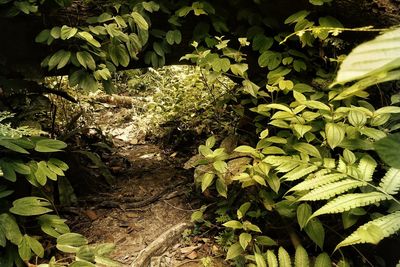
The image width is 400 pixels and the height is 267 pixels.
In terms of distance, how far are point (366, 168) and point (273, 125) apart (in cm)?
106

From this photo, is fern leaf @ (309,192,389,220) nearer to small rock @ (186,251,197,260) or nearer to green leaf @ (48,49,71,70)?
small rock @ (186,251,197,260)

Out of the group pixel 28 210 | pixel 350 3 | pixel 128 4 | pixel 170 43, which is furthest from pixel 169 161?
pixel 350 3

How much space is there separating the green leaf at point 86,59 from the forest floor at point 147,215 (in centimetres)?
127

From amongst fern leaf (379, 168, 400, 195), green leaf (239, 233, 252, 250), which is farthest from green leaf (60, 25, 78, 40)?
fern leaf (379, 168, 400, 195)

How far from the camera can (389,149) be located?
27.1 inches

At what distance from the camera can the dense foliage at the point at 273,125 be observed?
208 centimetres

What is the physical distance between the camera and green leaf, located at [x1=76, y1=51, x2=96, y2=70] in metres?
2.81

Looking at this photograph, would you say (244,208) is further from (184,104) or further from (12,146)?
(184,104)

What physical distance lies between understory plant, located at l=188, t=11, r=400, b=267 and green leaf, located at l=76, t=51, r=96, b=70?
849mm

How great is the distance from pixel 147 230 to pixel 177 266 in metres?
0.54

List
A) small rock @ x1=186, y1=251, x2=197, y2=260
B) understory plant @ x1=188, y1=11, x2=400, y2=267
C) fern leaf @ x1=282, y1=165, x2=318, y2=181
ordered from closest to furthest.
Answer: understory plant @ x1=188, y1=11, x2=400, y2=267, fern leaf @ x1=282, y1=165, x2=318, y2=181, small rock @ x1=186, y1=251, x2=197, y2=260

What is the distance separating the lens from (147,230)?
297 centimetres

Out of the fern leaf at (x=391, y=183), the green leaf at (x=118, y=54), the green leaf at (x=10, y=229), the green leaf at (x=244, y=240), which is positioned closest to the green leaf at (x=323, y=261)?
the green leaf at (x=244, y=240)

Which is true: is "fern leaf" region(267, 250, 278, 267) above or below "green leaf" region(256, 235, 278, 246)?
above
